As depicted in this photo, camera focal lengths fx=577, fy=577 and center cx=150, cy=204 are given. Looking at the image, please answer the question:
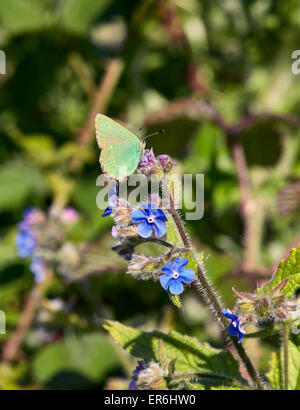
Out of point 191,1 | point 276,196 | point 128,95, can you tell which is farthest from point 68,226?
point 191,1

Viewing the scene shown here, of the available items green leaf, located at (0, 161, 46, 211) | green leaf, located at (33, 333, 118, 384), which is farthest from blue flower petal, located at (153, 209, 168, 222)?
green leaf, located at (0, 161, 46, 211)

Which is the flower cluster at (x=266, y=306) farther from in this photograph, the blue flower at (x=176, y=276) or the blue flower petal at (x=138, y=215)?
the blue flower petal at (x=138, y=215)

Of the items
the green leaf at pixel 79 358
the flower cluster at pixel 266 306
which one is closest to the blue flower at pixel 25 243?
the green leaf at pixel 79 358

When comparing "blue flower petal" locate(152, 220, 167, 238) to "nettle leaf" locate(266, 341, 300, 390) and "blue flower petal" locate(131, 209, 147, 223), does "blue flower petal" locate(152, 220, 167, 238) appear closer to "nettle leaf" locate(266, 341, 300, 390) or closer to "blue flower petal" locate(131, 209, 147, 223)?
"blue flower petal" locate(131, 209, 147, 223)

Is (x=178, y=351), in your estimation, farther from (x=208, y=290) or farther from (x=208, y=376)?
(x=208, y=290)

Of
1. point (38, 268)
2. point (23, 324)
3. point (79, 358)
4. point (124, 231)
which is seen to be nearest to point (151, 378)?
point (124, 231)
